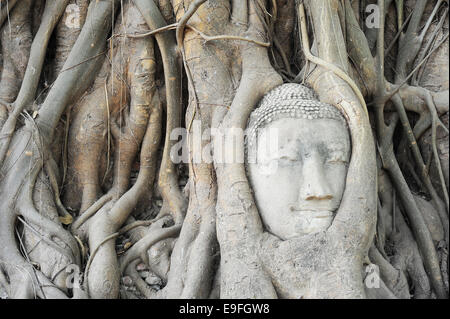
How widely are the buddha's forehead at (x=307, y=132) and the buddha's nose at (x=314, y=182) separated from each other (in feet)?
0.33

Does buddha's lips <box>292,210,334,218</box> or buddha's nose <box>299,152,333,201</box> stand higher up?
buddha's nose <box>299,152,333,201</box>

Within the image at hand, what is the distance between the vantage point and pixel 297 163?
103 inches

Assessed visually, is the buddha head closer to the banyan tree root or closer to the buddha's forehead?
the buddha's forehead

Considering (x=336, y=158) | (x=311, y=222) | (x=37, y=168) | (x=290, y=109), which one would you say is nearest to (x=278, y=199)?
(x=311, y=222)

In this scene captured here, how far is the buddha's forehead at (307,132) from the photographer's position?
263 cm

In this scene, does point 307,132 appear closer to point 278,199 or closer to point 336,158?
point 336,158

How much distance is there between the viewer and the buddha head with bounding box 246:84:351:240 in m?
2.54

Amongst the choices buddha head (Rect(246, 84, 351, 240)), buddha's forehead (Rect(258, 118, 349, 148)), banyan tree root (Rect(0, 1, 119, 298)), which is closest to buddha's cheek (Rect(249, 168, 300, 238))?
buddha head (Rect(246, 84, 351, 240))

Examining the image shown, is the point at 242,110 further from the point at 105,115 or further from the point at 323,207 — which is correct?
the point at 105,115

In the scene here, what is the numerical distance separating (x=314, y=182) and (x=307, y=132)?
28 cm

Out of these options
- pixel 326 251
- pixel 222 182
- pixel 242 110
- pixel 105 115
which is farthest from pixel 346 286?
pixel 105 115

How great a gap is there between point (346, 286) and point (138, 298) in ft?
3.94

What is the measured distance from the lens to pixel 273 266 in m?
2.45

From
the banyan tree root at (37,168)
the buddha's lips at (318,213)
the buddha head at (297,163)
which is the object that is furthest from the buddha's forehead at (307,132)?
the banyan tree root at (37,168)
